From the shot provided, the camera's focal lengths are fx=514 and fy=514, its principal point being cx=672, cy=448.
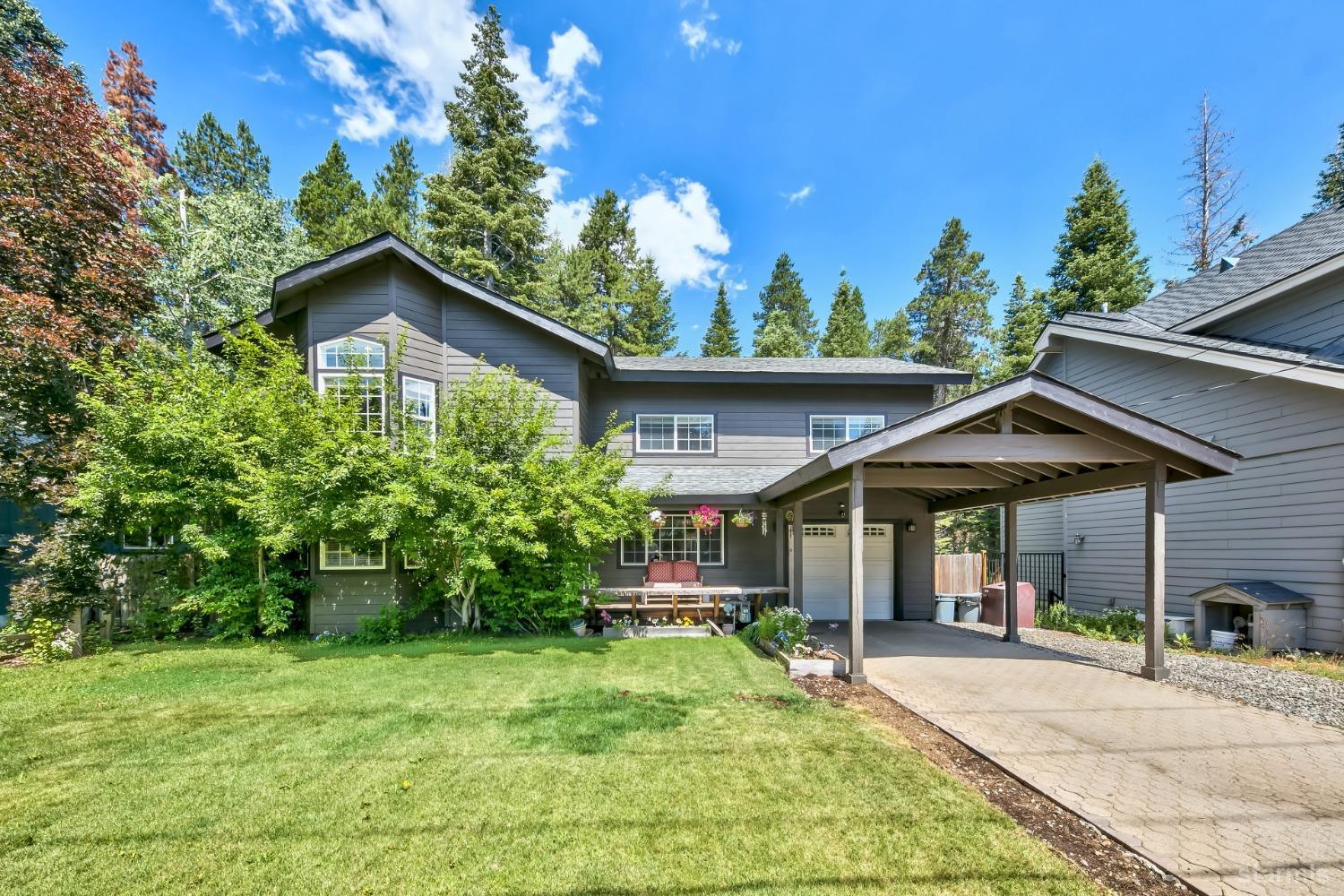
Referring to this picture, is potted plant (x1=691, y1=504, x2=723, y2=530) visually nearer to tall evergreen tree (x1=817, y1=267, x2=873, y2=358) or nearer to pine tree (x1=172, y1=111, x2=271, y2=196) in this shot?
tall evergreen tree (x1=817, y1=267, x2=873, y2=358)

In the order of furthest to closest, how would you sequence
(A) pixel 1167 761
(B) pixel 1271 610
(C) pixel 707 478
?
1. (C) pixel 707 478
2. (B) pixel 1271 610
3. (A) pixel 1167 761

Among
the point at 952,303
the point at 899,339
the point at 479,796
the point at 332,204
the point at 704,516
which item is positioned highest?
the point at 332,204

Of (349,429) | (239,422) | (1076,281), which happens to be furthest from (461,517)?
(1076,281)

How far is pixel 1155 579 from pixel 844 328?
20.9 metres

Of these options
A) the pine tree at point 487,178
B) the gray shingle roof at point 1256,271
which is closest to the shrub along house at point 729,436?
the gray shingle roof at point 1256,271

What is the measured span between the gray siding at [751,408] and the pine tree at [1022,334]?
10848mm

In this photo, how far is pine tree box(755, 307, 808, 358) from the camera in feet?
80.8

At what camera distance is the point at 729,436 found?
444 inches

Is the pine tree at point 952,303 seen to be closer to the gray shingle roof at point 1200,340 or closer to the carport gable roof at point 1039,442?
the gray shingle roof at point 1200,340

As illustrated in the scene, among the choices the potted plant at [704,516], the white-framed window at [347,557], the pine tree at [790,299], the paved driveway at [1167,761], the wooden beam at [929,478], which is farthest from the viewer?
the pine tree at [790,299]

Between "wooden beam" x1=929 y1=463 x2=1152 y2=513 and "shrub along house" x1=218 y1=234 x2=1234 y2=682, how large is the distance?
0.03 metres

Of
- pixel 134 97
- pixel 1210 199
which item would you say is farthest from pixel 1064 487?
pixel 134 97

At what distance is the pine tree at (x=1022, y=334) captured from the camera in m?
19.4

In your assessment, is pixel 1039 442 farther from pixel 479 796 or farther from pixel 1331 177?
pixel 1331 177
